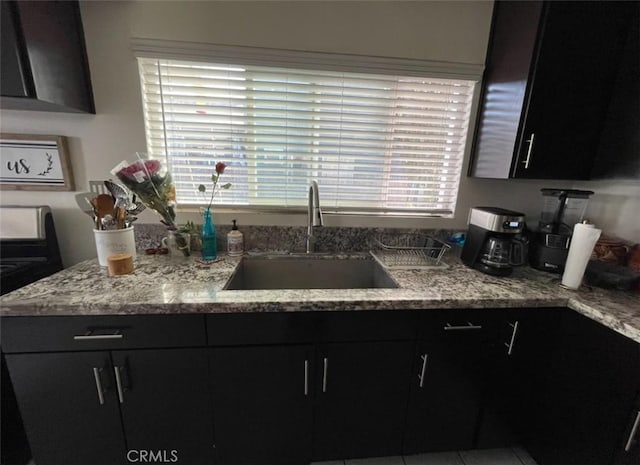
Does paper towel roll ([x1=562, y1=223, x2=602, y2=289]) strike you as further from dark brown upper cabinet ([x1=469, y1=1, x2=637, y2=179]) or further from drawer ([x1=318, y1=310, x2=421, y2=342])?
drawer ([x1=318, y1=310, x2=421, y2=342])

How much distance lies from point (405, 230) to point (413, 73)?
883 millimetres

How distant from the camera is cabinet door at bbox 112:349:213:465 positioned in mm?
941

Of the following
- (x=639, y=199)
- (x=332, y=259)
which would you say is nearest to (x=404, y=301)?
(x=332, y=259)

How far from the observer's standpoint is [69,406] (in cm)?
96

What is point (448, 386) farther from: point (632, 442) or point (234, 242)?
point (234, 242)

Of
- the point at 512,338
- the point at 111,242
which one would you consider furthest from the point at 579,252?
the point at 111,242

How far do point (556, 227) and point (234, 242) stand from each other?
1.75 metres

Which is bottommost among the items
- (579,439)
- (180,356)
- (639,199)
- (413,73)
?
(579,439)

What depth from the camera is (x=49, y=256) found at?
51.0 inches

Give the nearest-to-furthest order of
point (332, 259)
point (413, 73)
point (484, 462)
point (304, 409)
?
point (304, 409) → point (484, 462) → point (413, 73) → point (332, 259)

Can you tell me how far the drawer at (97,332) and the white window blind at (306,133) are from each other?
0.75 metres

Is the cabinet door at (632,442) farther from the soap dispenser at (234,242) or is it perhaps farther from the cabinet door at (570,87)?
the soap dispenser at (234,242)

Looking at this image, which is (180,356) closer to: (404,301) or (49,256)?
(404,301)

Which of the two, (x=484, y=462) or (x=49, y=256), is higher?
(x=49, y=256)
